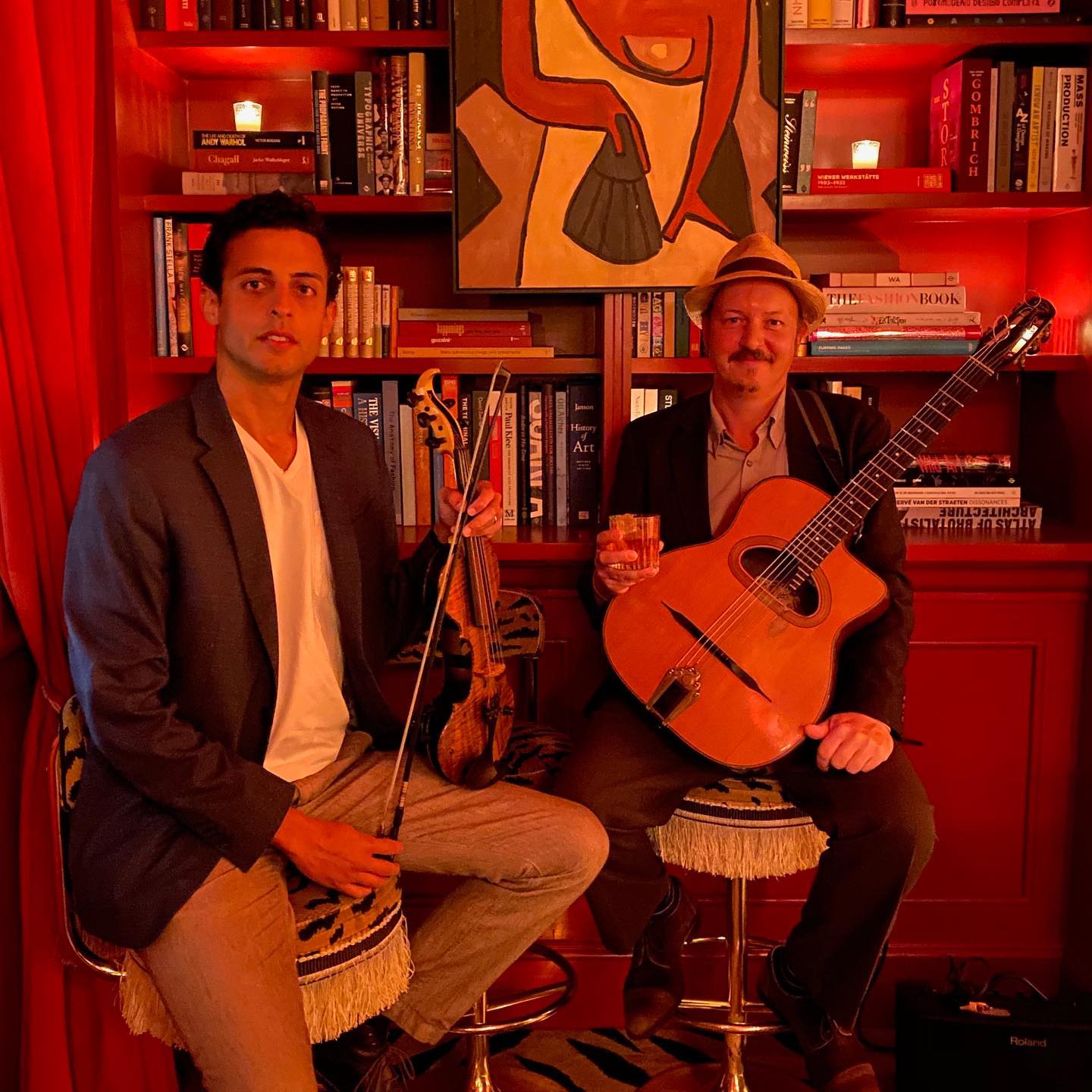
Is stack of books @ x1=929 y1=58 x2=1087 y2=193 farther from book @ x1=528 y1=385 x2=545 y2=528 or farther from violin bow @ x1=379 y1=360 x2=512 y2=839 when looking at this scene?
violin bow @ x1=379 y1=360 x2=512 y2=839

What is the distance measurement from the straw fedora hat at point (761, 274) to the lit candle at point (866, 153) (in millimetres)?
383

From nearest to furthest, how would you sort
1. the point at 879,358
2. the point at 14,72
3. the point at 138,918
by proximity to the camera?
the point at 138,918, the point at 14,72, the point at 879,358

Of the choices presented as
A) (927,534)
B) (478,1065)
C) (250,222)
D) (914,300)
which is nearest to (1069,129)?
(914,300)

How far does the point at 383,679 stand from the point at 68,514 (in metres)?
0.81

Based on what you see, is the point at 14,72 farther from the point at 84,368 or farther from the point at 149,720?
the point at 149,720

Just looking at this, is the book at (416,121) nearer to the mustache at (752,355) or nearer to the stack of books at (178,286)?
the stack of books at (178,286)

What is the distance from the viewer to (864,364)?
7.80ft

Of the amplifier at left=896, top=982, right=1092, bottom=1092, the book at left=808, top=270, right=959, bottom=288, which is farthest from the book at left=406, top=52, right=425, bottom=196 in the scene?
the amplifier at left=896, top=982, right=1092, bottom=1092

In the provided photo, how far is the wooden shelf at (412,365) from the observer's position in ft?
7.75

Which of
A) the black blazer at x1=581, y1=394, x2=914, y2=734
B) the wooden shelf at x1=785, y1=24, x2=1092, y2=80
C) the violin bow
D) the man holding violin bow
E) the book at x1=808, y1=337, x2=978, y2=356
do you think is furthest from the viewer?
the book at x1=808, y1=337, x2=978, y2=356

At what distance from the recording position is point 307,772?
176cm

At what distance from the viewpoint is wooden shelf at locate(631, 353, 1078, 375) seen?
2.37 meters

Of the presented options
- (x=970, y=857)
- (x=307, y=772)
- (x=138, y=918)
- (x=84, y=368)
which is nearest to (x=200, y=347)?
(x=84, y=368)

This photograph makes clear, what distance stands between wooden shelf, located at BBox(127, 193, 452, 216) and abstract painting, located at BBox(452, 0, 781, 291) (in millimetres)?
64
